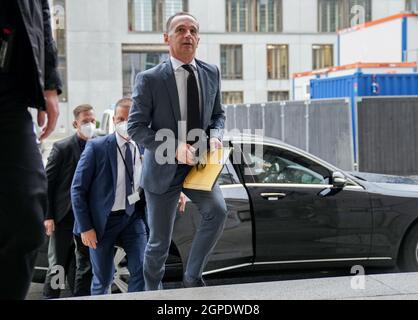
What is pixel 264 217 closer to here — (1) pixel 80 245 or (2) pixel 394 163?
(1) pixel 80 245

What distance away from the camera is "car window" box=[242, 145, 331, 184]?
20.2 feet

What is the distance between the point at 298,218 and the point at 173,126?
2406 mm

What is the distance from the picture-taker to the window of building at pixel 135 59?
36125 mm

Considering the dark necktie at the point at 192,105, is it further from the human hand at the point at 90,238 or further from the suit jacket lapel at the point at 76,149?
the suit jacket lapel at the point at 76,149

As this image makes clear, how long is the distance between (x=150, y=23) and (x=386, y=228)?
32138mm

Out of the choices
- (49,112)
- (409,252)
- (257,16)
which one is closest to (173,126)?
(49,112)

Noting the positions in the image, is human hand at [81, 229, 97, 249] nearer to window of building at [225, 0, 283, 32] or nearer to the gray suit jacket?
the gray suit jacket

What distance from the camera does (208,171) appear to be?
13.0ft

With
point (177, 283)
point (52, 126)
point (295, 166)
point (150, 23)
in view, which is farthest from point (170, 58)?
point (150, 23)

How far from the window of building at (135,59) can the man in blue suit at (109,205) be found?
31.2 meters

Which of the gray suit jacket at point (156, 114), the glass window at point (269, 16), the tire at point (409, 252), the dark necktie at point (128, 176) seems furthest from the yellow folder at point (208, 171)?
the glass window at point (269, 16)

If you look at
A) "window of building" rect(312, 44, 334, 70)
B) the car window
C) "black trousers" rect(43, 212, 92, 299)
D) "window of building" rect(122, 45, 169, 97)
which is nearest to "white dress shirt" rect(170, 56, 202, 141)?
"black trousers" rect(43, 212, 92, 299)

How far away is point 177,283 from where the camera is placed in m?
6.37
